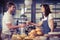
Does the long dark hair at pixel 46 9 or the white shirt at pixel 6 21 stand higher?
the long dark hair at pixel 46 9

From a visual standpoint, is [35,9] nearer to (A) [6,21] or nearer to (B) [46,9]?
(B) [46,9]

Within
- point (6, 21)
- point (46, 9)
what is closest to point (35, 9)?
point (46, 9)

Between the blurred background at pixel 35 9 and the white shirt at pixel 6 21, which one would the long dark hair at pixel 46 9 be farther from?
the white shirt at pixel 6 21

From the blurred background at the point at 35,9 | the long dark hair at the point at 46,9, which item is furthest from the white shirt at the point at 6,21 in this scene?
the long dark hair at the point at 46,9

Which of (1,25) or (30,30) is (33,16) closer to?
(30,30)

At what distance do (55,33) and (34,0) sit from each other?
1.23 feet

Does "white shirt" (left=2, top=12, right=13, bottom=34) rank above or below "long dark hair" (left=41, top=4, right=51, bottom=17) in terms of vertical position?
below

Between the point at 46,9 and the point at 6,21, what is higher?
the point at 46,9

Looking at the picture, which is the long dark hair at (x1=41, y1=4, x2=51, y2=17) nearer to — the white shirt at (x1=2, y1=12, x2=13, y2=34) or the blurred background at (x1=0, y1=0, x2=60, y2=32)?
the blurred background at (x1=0, y1=0, x2=60, y2=32)

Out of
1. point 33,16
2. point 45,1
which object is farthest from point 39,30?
point 45,1

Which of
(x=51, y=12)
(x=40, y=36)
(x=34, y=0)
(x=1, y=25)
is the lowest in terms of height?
(x=40, y=36)

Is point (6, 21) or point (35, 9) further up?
point (35, 9)

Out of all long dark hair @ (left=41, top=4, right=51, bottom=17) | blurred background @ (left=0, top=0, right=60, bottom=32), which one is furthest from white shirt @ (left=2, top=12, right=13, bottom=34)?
long dark hair @ (left=41, top=4, right=51, bottom=17)

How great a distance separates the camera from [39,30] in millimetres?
1887
